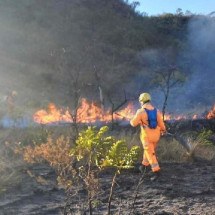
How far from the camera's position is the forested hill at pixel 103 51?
24.4 meters

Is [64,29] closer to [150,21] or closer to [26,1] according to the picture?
[26,1]

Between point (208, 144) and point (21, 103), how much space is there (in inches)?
428

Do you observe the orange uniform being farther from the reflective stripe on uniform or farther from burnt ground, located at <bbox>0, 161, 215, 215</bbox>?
burnt ground, located at <bbox>0, 161, 215, 215</bbox>

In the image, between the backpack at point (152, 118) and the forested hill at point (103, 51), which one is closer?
the backpack at point (152, 118)

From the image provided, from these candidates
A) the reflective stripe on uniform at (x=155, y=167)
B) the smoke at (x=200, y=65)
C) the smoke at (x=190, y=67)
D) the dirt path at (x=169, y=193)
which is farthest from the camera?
the smoke at (x=200, y=65)

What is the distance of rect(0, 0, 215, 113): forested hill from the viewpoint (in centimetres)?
2439

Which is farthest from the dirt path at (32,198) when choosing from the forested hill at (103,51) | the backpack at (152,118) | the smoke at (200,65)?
the smoke at (200,65)

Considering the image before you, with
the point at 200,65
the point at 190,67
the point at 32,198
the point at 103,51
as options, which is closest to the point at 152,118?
the point at 32,198

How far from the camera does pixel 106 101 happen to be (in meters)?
22.6

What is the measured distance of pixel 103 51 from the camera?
95.2 ft

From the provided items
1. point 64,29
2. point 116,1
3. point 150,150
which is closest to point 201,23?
point 116,1

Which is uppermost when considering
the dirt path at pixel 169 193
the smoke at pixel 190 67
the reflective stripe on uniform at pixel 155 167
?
the smoke at pixel 190 67

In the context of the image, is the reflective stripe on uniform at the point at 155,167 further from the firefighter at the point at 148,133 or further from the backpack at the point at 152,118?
the backpack at the point at 152,118

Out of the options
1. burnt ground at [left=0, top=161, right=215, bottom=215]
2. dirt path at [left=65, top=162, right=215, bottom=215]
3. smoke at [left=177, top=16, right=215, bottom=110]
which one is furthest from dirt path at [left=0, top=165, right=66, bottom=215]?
smoke at [left=177, top=16, right=215, bottom=110]
